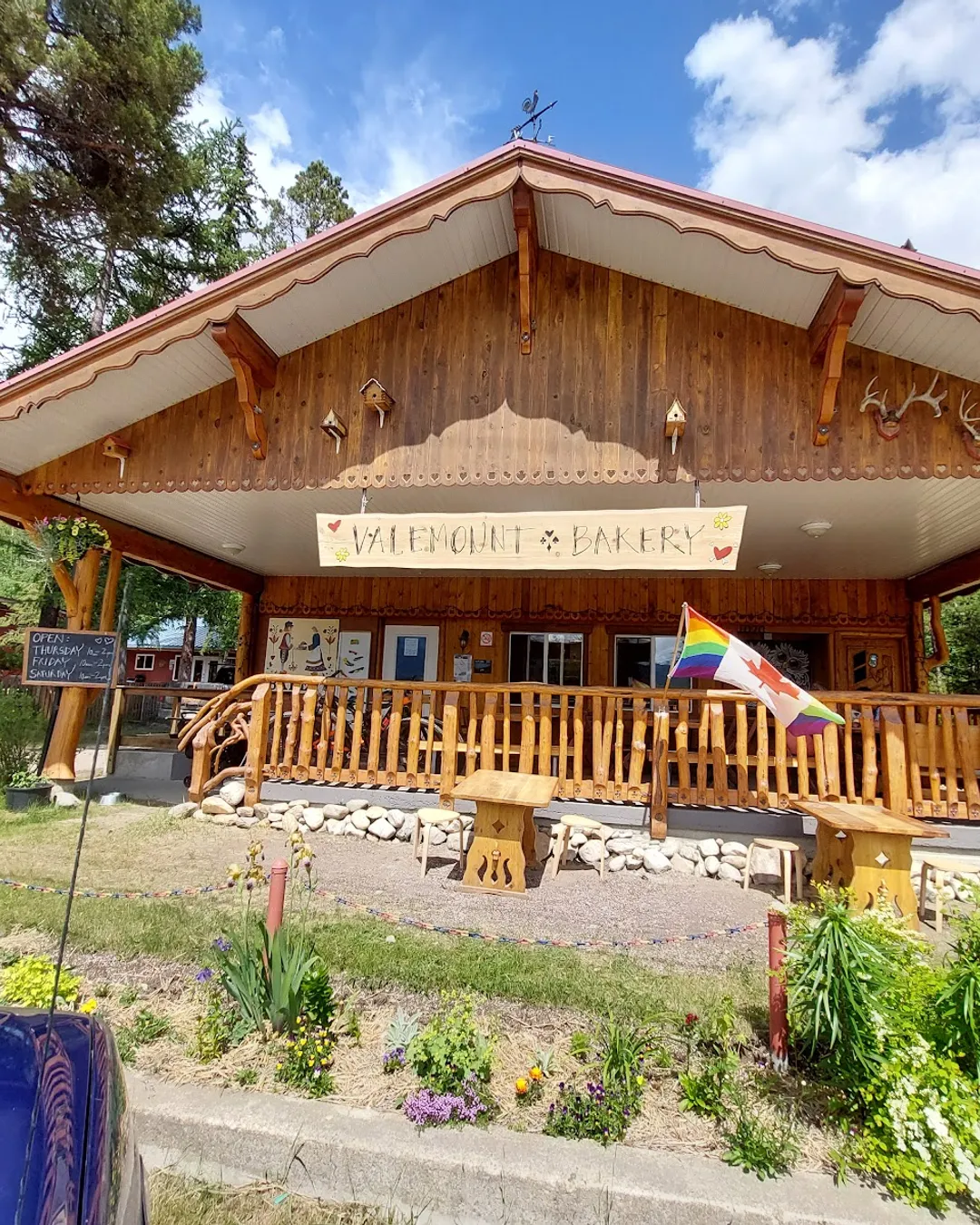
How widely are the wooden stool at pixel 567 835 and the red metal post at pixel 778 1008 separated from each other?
132 inches

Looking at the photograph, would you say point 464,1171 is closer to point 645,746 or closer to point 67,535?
point 645,746

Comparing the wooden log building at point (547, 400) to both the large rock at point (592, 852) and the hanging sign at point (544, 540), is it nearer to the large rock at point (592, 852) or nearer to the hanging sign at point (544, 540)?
the hanging sign at point (544, 540)

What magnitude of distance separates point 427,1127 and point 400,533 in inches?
205

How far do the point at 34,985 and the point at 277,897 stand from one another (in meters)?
1.11

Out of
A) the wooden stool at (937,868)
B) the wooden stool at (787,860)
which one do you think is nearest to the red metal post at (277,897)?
the wooden stool at (787,860)

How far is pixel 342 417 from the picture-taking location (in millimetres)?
7426

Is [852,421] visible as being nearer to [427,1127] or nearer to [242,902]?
[427,1127]

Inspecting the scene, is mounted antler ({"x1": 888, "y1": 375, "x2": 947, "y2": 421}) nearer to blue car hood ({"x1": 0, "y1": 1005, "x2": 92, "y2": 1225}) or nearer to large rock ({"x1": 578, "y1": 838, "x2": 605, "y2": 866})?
large rock ({"x1": 578, "y1": 838, "x2": 605, "y2": 866})

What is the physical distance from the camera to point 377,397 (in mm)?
7109

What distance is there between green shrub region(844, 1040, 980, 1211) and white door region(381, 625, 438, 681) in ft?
32.3

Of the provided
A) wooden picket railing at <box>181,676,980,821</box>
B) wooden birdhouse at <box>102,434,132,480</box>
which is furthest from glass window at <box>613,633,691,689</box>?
wooden birdhouse at <box>102,434,132,480</box>

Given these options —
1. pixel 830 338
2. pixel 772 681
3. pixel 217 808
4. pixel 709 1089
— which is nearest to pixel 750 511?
pixel 830 338

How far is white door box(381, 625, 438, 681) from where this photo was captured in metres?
12.0

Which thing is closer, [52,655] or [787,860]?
[787,860]
